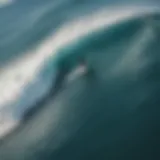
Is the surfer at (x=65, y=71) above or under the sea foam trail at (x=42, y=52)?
under

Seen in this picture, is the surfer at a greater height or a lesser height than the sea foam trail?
lesser

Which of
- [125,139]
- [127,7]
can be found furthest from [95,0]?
[125,139]

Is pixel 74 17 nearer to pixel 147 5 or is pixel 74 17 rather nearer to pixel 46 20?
pixel 46 20

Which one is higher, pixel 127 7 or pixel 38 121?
pixel 127 7

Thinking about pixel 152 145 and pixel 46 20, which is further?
pixel 46 20
